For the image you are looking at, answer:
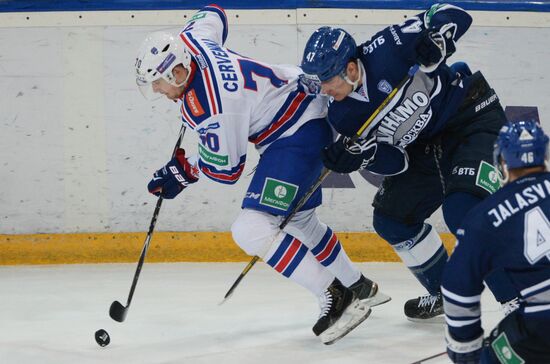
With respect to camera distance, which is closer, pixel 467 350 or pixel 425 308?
pixel 467 350

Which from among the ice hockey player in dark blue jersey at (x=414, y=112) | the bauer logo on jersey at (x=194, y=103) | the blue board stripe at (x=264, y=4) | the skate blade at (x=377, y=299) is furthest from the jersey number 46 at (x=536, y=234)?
the blue board stripe at (x=264, y=4)

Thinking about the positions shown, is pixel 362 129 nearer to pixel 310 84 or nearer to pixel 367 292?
pixel 310 84

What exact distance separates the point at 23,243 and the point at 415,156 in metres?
2.46

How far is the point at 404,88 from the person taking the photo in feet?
11.0

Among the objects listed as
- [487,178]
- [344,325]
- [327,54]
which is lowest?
[344,325]

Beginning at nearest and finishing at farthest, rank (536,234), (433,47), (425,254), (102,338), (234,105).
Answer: (536,234) < (433,47) < (234,105) < (102,338) < (425,254)

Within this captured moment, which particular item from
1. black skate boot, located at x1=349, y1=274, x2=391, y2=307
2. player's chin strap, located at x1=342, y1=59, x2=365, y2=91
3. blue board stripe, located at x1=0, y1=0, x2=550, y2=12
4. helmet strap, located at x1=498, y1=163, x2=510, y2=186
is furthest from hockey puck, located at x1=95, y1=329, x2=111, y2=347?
blue board stripe, located at x1=0, y1=0, x2=550, y2=12

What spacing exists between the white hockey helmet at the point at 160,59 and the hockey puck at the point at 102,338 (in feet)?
2.97

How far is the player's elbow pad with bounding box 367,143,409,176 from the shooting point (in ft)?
11.3

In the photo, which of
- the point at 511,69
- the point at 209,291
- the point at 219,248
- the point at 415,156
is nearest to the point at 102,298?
the point at 209,291

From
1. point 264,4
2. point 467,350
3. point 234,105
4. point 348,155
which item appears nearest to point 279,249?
point 348,155

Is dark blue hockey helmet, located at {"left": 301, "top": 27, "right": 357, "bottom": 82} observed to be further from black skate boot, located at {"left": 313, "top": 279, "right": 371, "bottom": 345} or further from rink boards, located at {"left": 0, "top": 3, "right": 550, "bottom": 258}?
rink boards, located at {"left": 0, "top": 3, "right": 550, "bottom": 258}

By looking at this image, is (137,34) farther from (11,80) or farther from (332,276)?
(332,276)

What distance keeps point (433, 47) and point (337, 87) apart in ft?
1.16
